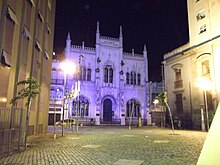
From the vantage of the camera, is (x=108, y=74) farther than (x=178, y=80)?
Yes

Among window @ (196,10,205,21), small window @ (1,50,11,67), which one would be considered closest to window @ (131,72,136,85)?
window @ (196,10,205,21)

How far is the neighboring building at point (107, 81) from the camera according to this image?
150 ft

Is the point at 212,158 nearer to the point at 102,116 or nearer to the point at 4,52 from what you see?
the point at 4,52

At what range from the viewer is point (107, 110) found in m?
48.2

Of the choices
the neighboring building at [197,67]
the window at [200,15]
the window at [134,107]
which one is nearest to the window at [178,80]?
the neighboring building at [197,67]

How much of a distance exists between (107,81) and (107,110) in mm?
6944

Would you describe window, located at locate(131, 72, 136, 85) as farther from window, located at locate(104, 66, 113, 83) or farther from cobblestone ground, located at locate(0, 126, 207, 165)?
cobblestone ground, located at locate(0, 126, 207, 165)

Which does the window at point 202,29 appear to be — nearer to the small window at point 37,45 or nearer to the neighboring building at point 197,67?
the neighboring building at point 197,67

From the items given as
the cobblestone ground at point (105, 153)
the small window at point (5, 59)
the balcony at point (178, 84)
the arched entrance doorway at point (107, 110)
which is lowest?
the cobblestone ground at point (105, 153)

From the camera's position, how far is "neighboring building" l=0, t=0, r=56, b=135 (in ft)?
38.7

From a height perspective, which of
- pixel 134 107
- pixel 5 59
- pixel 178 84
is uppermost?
pixel 178 84

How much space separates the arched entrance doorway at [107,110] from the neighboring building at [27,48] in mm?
26605

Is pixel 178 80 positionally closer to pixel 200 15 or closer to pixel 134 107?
pixel 200 15

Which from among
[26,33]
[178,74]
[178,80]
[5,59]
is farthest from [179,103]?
[5,59]
